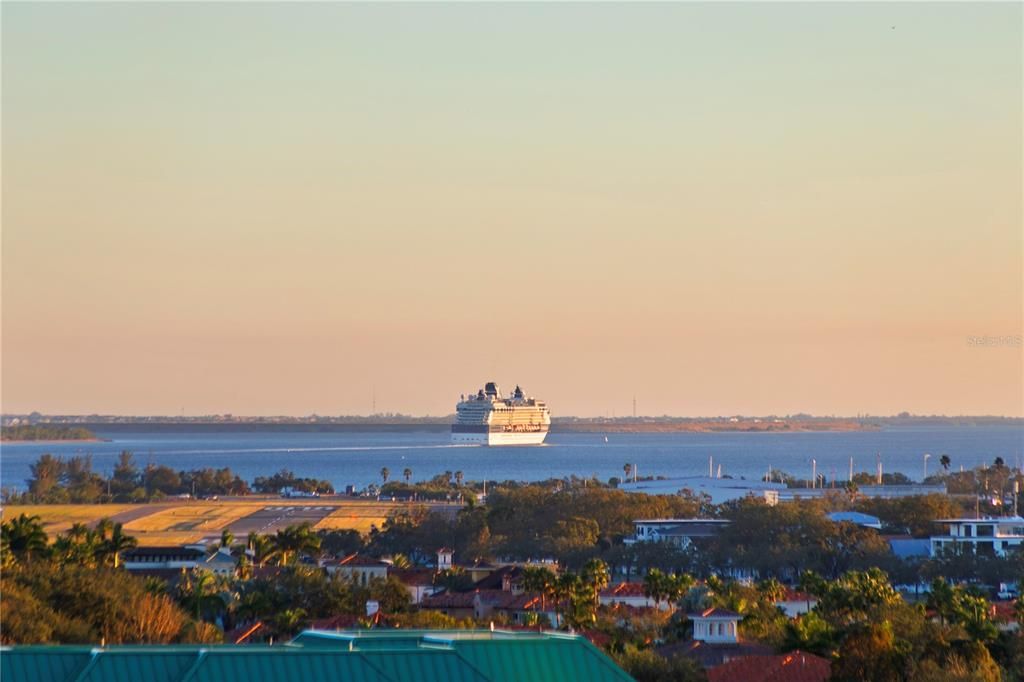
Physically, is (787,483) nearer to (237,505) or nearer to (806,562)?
(237,505)

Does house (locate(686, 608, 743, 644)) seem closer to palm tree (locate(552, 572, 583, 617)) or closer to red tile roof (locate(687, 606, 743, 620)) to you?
red tile roof (locate(687, 606, 743, 620))

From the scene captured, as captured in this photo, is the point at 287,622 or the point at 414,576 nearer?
the point at 287,622

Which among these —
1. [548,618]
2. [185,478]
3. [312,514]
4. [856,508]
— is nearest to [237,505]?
[312,514]

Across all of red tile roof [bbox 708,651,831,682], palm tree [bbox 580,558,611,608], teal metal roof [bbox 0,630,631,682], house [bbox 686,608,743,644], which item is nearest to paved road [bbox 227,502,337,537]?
palm tree [bbox 580,558,611,608]

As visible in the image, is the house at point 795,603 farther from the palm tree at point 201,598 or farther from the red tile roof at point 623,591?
the palm tree at point 201,598

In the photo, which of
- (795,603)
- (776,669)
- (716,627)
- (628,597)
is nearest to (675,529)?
(628,597)

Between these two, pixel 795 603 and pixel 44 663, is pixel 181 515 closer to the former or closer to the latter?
pixel 795 603
